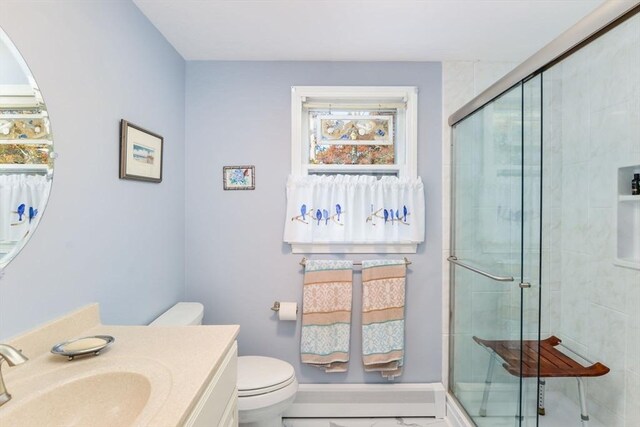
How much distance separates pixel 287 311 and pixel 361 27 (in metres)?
1.66

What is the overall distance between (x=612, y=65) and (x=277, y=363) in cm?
209

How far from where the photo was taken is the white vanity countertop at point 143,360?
32.4 inches

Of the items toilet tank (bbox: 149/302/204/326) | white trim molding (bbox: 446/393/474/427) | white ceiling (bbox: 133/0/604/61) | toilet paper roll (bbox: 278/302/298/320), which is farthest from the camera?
toilet paper roll (bbox: 278/302/298/320)

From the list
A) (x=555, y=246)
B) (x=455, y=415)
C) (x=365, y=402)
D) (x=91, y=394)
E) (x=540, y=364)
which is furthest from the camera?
(x=365, y=402)

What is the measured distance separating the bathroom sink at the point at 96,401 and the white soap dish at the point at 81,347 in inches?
4.8

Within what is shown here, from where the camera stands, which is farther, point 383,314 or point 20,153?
point 383,314

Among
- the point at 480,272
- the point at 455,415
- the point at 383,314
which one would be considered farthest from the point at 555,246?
the point at 455,415

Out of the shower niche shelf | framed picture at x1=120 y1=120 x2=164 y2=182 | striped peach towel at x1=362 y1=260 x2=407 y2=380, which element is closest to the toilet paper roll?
striped peach towel at x1=362 y1=260 x2=407 y2=380

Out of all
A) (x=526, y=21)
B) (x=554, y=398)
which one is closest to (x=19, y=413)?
(x=554, y=398)

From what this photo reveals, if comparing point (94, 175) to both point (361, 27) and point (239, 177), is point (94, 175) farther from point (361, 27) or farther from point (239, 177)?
point (361, 27)

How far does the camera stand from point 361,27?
1809mm

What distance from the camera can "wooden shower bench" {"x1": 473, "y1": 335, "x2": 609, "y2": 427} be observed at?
1.55m

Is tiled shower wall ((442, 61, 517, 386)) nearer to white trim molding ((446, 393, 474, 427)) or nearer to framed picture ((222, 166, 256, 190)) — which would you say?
white trim molding ((446, 393, 474, 427))

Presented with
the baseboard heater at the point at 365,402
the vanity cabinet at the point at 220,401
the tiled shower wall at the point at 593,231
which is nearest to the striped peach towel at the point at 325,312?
the baseboard heater at the point at 365,402
